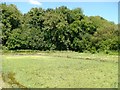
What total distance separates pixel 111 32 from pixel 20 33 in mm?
12343

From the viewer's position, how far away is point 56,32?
38.4m

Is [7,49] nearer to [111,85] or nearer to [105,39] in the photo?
[105,39]

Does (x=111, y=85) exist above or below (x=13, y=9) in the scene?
below

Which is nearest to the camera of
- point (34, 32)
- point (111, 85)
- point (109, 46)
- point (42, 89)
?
point (42, 89)

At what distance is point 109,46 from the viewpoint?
120 ft

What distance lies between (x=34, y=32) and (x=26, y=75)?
23.8m

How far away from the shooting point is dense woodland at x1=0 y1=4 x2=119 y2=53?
125ft

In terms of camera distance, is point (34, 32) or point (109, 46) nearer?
point (109, 46)

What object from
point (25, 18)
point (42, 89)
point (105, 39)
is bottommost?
point (42, 89)

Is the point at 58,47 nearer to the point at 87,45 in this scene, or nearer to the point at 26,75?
the point at 87,45

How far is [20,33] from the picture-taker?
39.4 m

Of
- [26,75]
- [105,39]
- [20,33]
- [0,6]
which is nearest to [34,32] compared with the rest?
[20,33]

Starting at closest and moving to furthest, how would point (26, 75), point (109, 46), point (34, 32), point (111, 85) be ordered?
point (111, 85), point (26, 75), point (109, 46), point (34, 32)

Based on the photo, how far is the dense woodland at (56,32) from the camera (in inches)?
1506
